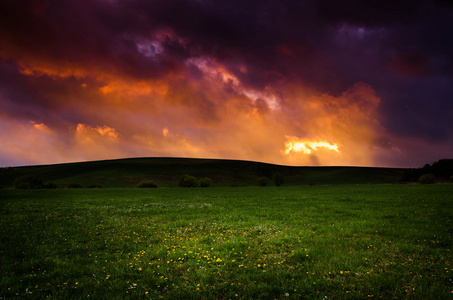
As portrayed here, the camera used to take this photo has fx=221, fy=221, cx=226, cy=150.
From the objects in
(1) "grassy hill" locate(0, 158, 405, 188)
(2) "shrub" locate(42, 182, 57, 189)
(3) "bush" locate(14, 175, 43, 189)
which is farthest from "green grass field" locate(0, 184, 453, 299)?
(1) "grassy hill" locate(0, 158, 405, 188)

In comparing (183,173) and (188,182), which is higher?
(183,173)

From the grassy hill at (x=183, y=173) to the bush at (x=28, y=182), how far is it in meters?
17.5

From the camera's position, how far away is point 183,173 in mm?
123562

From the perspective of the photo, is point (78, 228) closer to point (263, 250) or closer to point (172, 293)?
point (172, 293)

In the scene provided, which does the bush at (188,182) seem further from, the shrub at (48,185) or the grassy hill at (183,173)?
the shrub at (48,185)

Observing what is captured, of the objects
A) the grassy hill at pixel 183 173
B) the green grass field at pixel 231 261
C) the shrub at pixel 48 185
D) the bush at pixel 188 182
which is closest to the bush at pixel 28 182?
the shrub at pixel 48 185

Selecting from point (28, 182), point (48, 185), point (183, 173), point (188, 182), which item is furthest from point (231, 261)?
point (183, 173)

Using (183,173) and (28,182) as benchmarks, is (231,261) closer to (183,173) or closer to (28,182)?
(28,182)

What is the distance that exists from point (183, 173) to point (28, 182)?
66.7 m

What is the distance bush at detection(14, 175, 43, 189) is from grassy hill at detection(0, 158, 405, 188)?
689 inches

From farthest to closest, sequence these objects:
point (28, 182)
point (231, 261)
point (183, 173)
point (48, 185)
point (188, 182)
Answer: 1. point (183, 173)
2. point (188, 182)
3. point (48, 185)
4. point (28, 182)
5. point (231, 261)

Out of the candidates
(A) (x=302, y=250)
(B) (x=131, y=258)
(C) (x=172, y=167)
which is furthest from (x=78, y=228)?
(C) (x=172, y=167)

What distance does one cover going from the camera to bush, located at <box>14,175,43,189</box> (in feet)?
219

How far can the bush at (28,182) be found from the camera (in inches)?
2630
